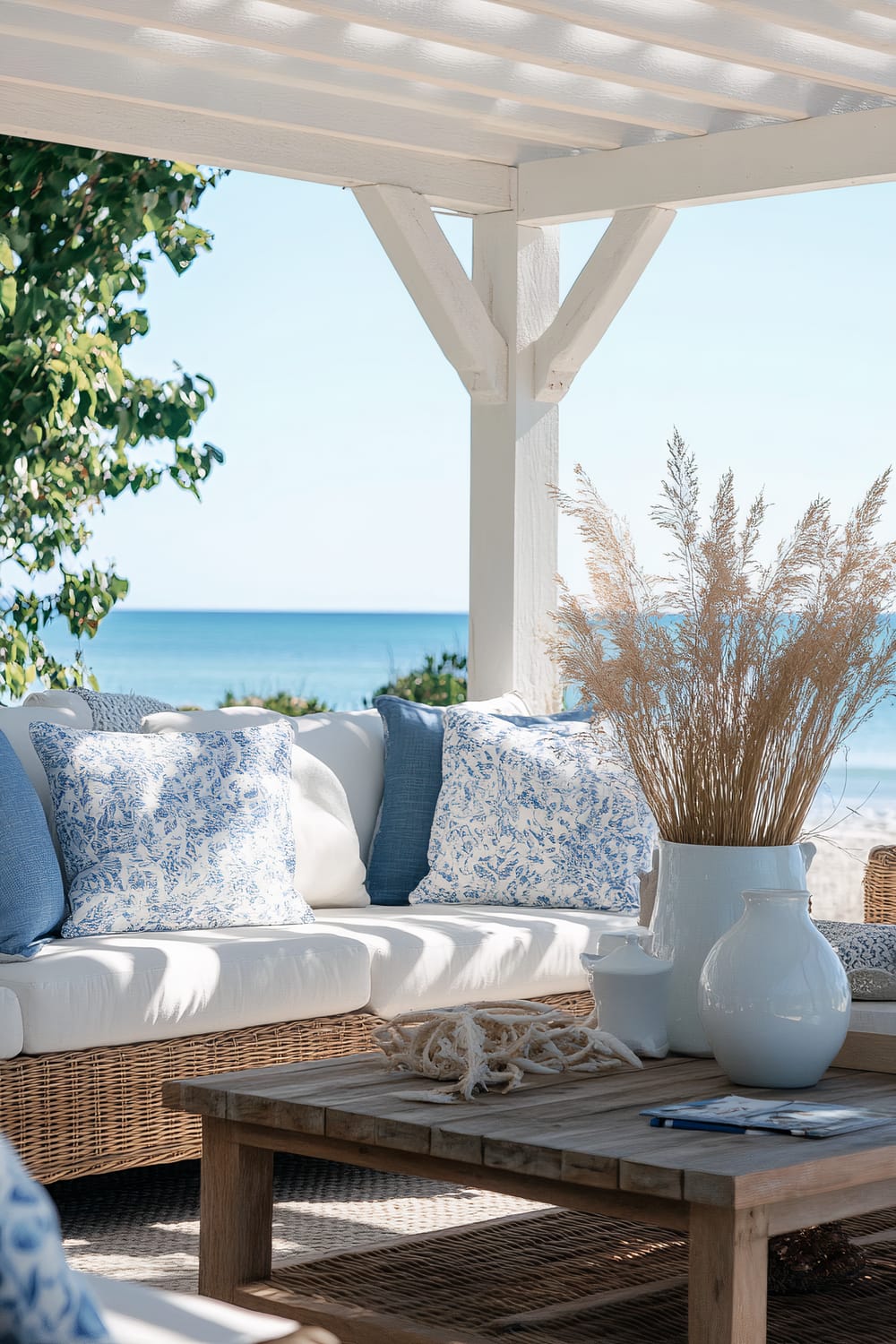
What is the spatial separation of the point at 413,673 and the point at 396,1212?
3.61 m

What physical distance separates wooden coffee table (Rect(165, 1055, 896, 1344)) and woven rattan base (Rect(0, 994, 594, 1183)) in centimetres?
89

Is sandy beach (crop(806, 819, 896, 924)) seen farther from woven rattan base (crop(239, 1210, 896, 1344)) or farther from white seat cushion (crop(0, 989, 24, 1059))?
woven rattan base (crop(239, 1210, 896, 1344))

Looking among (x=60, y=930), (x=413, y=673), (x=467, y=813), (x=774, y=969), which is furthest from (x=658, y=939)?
(x=413, y=673)

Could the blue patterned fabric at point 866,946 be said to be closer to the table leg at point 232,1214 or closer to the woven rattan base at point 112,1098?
the woven rattan base at point 112,1098

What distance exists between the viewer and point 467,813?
4504 millimetres

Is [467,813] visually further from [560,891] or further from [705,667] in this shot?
[705,667]

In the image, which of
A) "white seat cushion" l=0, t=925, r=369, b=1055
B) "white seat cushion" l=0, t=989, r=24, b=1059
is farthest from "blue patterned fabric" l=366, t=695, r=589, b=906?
"white seat cushion" l=0, t=989, r=24, b=1059

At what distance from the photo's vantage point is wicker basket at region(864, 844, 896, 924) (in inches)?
158

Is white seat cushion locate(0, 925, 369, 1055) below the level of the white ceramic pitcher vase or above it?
below

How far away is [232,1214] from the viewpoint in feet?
7.67

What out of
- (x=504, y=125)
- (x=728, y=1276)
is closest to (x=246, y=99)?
(x=504, y=125)

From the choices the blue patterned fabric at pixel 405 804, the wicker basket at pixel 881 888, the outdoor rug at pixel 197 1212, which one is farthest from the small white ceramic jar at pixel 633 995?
the blue patterned fabric at pixel 405 804

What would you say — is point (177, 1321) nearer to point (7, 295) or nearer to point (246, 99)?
point (246, 99)

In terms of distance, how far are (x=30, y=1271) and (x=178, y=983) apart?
239cm
